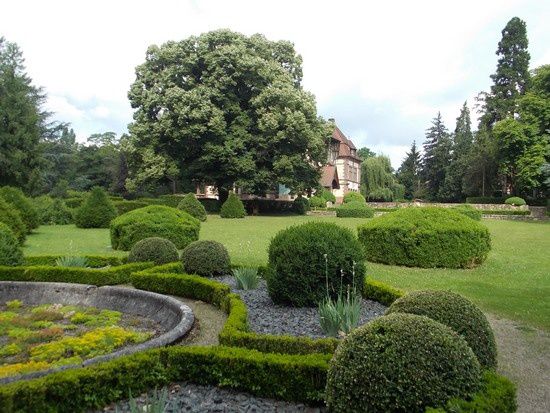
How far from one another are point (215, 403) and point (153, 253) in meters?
7.84

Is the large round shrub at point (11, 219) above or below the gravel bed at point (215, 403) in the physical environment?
above

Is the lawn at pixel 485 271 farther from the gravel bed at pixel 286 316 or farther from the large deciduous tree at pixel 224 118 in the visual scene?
the large deciduous tree at pixel 224 118

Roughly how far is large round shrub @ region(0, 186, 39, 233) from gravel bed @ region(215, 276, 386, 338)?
51.1 ft

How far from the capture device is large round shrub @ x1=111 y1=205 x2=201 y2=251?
1600cm

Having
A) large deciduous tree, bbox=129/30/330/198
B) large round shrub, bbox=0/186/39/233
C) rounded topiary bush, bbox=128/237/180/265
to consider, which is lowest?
rounded topiary bush, bbox=128/237/180/265

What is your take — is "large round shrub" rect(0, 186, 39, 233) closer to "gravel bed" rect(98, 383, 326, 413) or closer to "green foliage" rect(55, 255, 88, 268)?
"green foliage" rect(55, 255, 88, 268)

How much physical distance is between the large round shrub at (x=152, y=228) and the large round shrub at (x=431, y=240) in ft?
22.9

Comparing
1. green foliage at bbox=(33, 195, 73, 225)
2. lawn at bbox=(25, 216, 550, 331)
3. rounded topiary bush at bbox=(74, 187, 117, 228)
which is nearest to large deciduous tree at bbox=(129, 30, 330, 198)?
green foliage at bbox=(33, 195, 73, 225)

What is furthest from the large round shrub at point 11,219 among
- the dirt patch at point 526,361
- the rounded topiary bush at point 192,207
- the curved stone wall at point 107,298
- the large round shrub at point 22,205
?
the dirt patch at point 526,361

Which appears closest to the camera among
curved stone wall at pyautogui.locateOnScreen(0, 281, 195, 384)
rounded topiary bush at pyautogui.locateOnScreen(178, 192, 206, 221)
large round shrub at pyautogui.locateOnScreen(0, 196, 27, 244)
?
curved stone wall at pyautogui.locateOnScreen(0, 281, 195, 384)

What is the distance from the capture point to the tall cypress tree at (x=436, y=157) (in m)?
70.6

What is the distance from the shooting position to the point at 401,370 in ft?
11.2

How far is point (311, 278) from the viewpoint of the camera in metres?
7.73

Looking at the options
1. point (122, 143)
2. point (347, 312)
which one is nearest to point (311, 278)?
point (347, 312)
